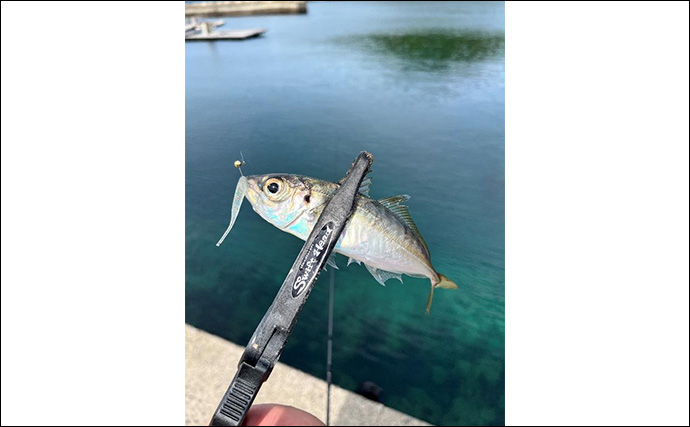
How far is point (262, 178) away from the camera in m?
1.31

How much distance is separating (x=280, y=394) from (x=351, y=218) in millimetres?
3026

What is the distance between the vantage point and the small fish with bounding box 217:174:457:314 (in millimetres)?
1304

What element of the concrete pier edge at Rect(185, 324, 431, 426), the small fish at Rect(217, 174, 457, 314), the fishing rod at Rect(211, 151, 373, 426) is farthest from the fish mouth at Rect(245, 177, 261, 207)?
the concrete pier edge at Rect(185, 324, 431, 426)

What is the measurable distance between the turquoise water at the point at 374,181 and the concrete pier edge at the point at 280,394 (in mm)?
217

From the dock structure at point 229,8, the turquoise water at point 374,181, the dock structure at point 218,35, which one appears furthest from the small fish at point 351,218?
the dock structure at point 229,8

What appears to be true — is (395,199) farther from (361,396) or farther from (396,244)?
(361,396)

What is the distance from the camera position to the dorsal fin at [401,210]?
1.46m

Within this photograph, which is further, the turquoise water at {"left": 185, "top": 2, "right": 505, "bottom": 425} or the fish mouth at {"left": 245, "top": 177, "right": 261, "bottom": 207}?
the turquoise water at {"left": 185, "top": 2, "right": 505, "bottom": 425}

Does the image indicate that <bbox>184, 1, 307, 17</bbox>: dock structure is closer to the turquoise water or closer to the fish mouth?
the turquoise water

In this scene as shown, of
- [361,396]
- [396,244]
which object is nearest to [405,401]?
[361,396]

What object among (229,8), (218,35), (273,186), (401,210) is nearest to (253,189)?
(273,186)

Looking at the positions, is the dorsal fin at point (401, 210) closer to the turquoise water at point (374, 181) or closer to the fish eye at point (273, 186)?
the turquoise water at point (374, 181)

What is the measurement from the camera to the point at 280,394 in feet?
12.5

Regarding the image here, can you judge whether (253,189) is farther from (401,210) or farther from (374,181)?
(374,181)
